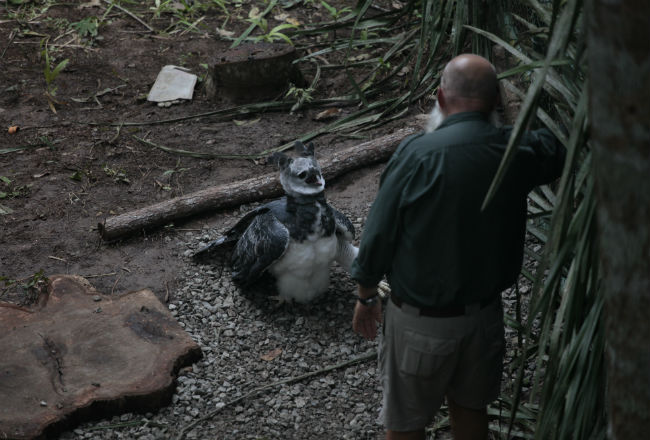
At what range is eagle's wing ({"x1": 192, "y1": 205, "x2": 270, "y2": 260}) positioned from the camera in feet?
13.9

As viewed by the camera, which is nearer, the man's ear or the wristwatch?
the man's ear

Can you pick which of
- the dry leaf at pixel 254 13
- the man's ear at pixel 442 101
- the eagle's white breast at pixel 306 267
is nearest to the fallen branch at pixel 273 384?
the eagle's white breast at pixel 306 267

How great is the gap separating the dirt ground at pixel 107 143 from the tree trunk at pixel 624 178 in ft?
10.3

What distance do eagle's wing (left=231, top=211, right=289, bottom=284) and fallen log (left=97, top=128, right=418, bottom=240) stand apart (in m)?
0.75

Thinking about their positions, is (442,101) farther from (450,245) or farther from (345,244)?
(345,244)

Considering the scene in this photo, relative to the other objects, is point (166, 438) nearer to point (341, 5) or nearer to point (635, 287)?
point (635, 287)

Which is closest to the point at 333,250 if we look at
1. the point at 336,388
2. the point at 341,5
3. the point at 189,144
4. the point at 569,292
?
the point at 336,388

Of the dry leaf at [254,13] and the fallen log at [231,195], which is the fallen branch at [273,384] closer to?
the fallen log at [231,195]

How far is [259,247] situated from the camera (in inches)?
154

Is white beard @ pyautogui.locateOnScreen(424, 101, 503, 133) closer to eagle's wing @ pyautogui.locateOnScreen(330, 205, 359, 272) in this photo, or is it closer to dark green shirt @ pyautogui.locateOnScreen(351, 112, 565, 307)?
dark green shirt @ pyautogui.locateOnScreen(351, 112, 565, 307)

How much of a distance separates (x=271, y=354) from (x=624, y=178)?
107 inches

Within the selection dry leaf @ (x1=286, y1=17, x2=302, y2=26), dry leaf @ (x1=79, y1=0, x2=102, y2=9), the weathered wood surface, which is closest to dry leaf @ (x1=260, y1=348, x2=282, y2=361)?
the weathered wood surface

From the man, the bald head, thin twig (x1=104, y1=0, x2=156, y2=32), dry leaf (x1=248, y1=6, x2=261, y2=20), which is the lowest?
thin twig (x1=104, y1=0, x2=156, y2=32)

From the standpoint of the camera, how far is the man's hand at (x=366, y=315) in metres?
2.58
